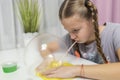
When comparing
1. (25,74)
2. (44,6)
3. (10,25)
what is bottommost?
(25,74)

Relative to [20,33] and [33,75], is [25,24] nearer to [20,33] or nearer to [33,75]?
[20,33]

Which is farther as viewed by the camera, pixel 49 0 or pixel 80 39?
pixel 49 0

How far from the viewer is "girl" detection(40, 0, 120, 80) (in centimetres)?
79

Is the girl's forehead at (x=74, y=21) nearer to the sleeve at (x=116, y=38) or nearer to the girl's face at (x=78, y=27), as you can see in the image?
the girl's face at (x=78, y=27)

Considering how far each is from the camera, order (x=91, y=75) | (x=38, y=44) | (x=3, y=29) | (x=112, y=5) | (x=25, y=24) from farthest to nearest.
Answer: (x=112, y=5) < (x=3, y=29) < (x=25, y=24) < (x=38, y=44) < (x=91, y=75)

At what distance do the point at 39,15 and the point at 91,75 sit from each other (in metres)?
0.82

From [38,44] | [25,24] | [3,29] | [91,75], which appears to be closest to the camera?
[91,75]

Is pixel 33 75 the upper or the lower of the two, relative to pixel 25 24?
lower

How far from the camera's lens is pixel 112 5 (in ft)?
5.69

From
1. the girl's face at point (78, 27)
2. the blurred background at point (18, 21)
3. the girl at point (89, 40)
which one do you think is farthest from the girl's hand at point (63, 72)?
the blurred background at point (18, 21)

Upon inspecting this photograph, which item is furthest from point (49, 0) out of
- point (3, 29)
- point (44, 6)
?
point (3, 29)

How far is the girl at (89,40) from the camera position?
786 mm

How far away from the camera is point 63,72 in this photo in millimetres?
792

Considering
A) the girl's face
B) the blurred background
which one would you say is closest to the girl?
the girl's face
